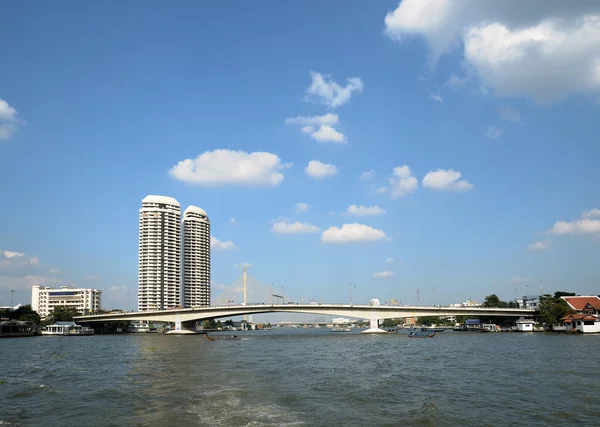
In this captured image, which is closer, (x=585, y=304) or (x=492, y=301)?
(x=585, y=304)

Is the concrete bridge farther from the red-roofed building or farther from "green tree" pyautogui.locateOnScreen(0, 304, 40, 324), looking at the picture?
"green tree" pyautogui.locateOnScreen(0, 304, 40, 324)

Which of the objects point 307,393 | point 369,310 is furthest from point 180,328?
point 307,393

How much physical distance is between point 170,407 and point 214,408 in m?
2.73

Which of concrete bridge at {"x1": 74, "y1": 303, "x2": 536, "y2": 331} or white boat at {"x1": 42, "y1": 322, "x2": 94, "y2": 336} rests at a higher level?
concrete bridge at {"x1": 74, "y1": 303, "x2": 536, "y2": 331}

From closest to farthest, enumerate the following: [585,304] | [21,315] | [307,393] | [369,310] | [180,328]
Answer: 1. [307,393]
2. [585,304]
3. [369,310]
4. [180,328]
5. [21,315]

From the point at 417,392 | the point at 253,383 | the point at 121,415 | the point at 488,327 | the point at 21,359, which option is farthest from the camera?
the point at 488,327

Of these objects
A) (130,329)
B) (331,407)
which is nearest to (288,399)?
(331,407)

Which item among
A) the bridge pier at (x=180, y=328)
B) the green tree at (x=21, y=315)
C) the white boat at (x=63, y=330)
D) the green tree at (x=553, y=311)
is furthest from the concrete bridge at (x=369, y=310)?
the green tree at (x=21, y=315)

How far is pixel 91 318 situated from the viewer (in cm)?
15638

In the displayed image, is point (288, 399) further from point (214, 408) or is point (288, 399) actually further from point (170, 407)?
point (170, 407)

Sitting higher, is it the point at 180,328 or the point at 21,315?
the point at 21,315

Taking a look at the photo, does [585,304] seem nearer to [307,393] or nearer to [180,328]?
[307,393]

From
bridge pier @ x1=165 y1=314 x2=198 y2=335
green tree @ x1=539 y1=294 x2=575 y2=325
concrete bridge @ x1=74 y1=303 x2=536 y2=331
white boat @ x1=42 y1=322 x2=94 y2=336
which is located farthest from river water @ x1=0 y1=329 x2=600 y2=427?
white boat @ x1=42 y1=322 x2=94 y2=336

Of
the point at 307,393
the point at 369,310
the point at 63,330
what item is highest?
the point at 369,310
